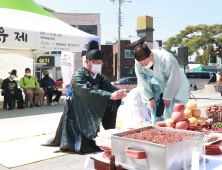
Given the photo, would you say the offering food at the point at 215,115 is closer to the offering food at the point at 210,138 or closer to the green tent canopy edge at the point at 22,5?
the offering food at the point at 210,138

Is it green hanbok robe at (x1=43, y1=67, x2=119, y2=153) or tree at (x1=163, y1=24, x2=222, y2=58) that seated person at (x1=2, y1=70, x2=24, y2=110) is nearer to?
green hanbok robe at (x1=43, y1=67, x2=119, y2=153)

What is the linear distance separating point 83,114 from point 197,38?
1517cm

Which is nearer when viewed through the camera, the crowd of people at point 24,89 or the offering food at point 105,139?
the offering food at point 105,139

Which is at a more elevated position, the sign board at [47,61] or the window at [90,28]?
the window at [90,28]

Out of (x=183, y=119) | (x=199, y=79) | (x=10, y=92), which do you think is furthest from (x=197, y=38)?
(x=183, y=119)

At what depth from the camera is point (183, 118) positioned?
197cm

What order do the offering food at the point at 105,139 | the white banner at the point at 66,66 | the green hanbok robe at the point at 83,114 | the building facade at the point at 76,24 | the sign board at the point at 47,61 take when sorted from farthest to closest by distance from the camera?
the sign board at the point at 47,61, the building facade at the point at 76,24, the white banner at the point at 66,66, the green hanbok robe at the point at 83,114, the offering food at the point at 105,139

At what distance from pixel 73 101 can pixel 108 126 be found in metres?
0.67

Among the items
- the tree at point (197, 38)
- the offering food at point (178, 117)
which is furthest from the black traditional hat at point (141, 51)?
the tree at point (197, 38)

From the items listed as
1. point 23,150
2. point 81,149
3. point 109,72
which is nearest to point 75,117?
point 81,149

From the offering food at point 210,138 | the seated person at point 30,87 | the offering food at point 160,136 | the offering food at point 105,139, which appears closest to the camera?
the offering food at point 160,136

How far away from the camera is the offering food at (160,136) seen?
4.81 feet

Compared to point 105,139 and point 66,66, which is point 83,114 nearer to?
point 105,139

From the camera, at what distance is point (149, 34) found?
538 centimetres
